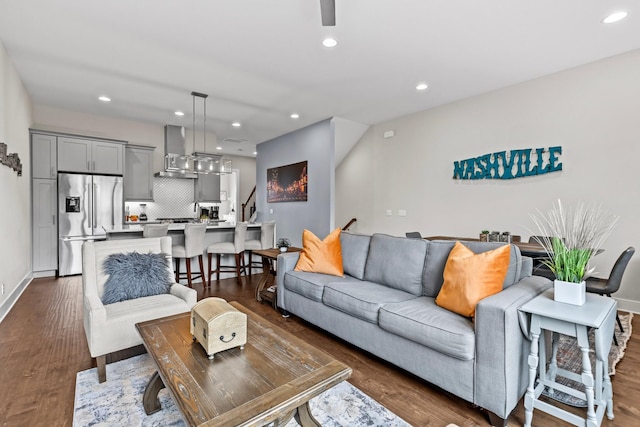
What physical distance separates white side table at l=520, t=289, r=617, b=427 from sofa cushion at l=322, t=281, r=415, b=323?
89 centimetres

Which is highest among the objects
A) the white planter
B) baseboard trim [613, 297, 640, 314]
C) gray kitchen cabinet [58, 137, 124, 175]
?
gray kitchen cabinet [58, 137, 124, 175]

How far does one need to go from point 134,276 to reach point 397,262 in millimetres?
2210

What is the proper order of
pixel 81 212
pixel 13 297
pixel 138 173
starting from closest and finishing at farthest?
pixel 13 297 → pixel 81 212 → pixel 138 173

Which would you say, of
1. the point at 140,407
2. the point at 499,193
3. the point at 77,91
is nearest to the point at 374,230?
the point at 499,193

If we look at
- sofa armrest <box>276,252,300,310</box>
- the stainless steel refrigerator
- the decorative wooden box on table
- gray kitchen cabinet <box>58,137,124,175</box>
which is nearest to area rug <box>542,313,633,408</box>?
the decorative wooden box on table

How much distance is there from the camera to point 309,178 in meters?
6.44

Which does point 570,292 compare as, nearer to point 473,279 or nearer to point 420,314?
point 473,279

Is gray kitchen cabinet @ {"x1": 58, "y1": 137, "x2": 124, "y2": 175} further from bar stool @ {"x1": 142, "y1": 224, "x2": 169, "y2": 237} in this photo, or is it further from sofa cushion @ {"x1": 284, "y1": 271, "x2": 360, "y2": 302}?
sofa cushion @ {"x1": 284, "y1": 271, "x2": 360, "y2": 302}

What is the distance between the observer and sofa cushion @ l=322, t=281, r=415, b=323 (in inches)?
90.3

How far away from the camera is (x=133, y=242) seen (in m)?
2.68

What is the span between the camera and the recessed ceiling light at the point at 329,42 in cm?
317

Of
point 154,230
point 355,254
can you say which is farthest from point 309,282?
point 154,230

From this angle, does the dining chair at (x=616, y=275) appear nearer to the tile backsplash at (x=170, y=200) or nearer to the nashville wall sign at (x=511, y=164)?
the nashville wall sign at (x=511, y=164)

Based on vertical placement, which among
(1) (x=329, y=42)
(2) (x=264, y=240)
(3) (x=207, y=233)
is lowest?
(2) (x=264, y=240)
